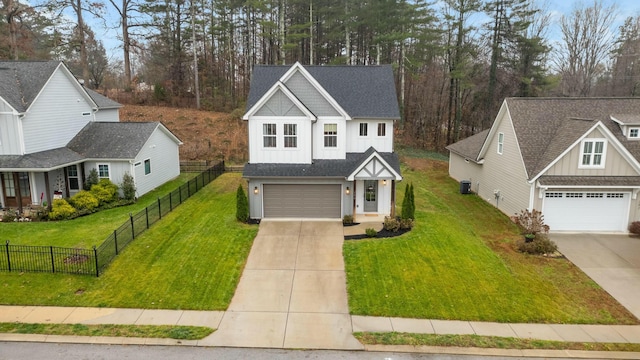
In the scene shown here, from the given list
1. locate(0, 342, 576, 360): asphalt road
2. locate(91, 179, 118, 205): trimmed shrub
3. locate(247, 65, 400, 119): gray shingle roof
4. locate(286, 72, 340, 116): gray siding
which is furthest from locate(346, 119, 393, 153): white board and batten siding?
locate(91, 179, 118, 205): trimmed shrub

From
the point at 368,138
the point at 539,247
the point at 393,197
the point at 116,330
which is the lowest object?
the point at 116,330

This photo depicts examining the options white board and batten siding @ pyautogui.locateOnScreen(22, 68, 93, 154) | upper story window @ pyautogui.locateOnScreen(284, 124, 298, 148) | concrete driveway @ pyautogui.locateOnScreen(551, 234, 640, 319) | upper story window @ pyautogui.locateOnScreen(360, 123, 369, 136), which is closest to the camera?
concrete driveway @ pyautogui.locateOnScreen(551, 234, 640, 319)

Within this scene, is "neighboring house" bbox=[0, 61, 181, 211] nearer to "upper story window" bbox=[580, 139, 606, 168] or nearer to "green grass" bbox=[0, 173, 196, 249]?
"green grass" bbox=[0, 173, 196, 249]

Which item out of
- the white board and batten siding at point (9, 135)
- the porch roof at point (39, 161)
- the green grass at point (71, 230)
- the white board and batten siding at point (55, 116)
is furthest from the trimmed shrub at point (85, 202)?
the white board and batten siding at point (9, 135)

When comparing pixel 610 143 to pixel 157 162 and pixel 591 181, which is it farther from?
pixel 157 162

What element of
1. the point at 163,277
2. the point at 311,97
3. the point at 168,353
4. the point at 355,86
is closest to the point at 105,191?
the point at 163,277

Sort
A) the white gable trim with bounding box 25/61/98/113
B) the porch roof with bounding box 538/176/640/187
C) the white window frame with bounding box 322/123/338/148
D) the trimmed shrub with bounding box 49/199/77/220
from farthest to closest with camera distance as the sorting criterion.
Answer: the white gable trim with bounding box 25/61/98/113 → the white window frame with bounding box 322/123/338/148 → the trimmed shrub with bounding box 49/199/77/220 → the porch roof with bounding box 538/176/640/187
